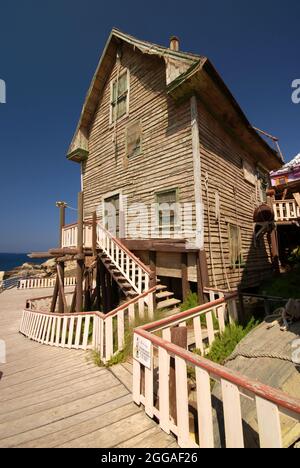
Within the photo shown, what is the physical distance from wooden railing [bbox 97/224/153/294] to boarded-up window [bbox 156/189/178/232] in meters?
1.90

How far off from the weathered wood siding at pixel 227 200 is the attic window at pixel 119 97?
15.8 feet

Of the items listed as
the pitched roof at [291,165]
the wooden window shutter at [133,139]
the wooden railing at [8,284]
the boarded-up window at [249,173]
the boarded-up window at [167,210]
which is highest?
the pitched roof at [291,165]

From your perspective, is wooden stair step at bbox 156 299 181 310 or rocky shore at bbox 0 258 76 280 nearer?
wooden stair step at bbox 156 299 181 310

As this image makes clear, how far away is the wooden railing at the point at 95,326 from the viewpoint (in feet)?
16.1

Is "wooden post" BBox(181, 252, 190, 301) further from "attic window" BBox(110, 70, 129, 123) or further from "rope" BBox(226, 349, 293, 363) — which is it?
"attic window" BBox(110, 70, 129, 123)

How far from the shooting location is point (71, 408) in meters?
3.22

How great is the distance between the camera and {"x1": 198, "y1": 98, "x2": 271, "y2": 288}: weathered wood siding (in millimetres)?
8664

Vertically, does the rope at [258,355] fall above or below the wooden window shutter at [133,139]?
below

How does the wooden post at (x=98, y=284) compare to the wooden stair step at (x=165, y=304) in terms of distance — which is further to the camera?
the wooden post at (x=98, y=284)

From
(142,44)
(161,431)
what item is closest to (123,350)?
(161,431)

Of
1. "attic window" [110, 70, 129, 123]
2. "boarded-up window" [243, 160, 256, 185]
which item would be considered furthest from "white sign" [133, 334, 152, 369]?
"attic window" [110, 70, 129, 123]

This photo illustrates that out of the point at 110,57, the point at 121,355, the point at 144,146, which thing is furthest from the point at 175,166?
the point at 110,57

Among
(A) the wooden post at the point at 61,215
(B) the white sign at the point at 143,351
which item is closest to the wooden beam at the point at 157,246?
(A) the wooden post at the point at 61,215

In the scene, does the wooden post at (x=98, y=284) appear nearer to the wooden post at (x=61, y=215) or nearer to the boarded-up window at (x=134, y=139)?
the wooden post at (x=61, y=215)
